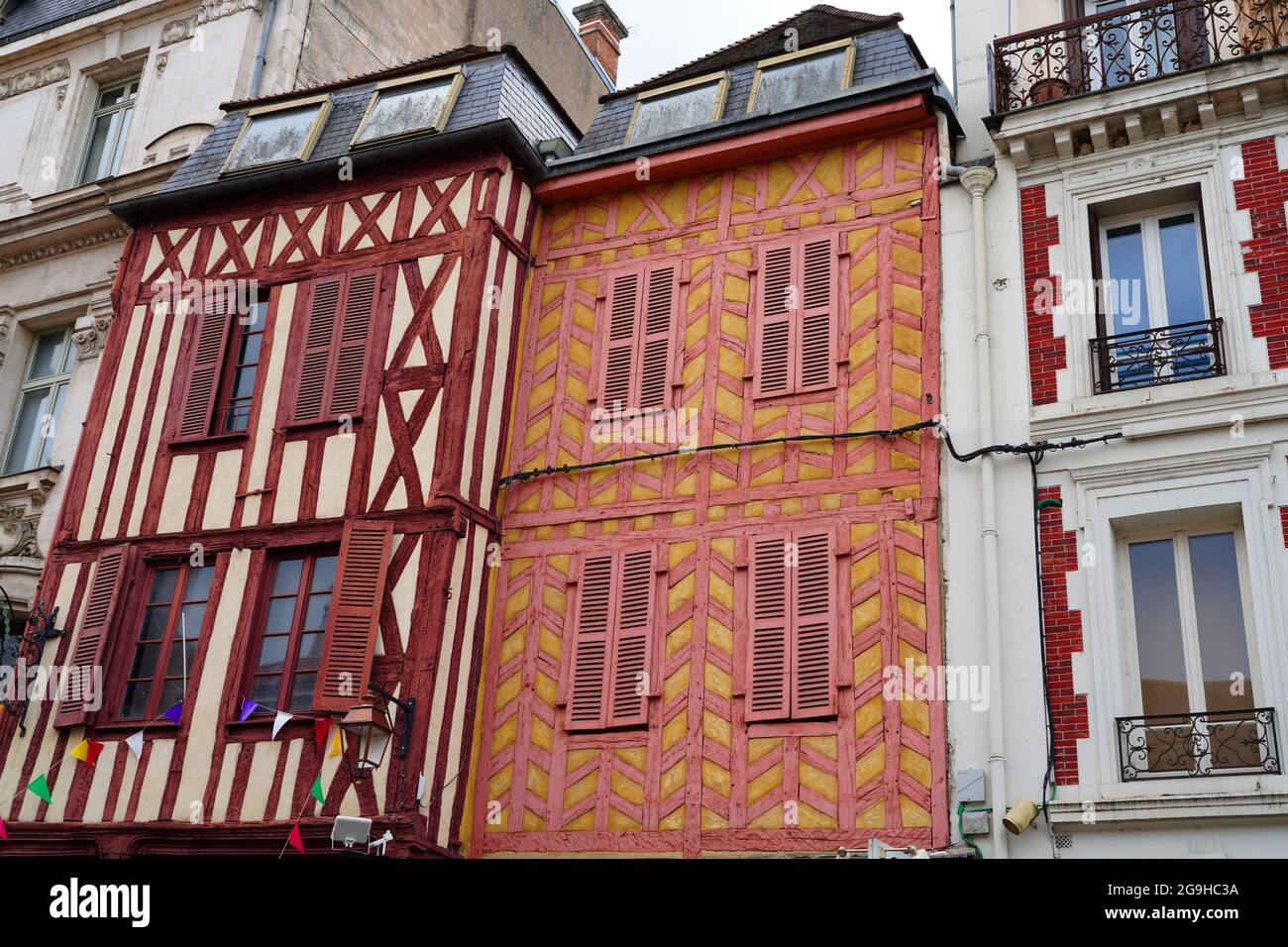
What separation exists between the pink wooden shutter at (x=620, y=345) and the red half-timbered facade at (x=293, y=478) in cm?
77

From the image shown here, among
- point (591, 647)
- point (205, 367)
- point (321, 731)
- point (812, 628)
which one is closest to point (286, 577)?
point (321, 731)

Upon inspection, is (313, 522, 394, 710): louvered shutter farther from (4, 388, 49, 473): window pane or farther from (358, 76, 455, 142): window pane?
(4, 388, 49, 473): window pane

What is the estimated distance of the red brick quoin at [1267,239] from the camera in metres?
8.88

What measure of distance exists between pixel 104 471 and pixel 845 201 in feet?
19.4

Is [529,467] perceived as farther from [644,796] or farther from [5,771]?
[5,771]

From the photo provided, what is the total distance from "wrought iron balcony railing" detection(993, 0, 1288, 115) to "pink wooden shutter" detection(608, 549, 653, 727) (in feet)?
13.0

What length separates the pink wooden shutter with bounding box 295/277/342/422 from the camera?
11.0 m

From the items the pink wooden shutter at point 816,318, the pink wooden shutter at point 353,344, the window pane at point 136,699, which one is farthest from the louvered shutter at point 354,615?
the pink wooden shutter at point 816,318

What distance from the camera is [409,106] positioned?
1208 centimetres

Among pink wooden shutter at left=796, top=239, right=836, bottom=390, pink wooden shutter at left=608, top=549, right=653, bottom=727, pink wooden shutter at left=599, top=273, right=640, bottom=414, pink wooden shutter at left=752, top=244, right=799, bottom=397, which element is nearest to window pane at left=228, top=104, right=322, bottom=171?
pink wooden shutter at left=599, top=273, right=640, bottom=414

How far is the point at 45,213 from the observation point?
13.6 metres

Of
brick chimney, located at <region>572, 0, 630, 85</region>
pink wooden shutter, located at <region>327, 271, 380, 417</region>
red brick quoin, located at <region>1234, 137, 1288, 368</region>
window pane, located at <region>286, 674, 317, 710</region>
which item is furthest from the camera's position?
brick chimney, located at <region>572, 0, 630, 85</region>

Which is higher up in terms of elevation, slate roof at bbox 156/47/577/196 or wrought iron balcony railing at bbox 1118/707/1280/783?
slate roof at bbox 156/47/577/196

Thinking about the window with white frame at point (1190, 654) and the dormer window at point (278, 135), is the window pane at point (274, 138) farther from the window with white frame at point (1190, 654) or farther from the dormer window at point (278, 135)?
the window with white frame at point (1190, 654)
